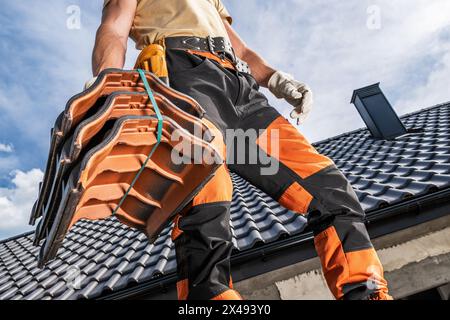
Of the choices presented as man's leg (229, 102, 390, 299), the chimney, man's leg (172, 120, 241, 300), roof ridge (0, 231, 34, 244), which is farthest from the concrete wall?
roof ridge (0, 231, 34, 244)

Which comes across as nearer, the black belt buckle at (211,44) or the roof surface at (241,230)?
the black belt buckle at (211,44)

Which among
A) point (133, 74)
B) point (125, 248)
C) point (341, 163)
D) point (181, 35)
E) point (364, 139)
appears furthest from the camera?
point (364, 139)

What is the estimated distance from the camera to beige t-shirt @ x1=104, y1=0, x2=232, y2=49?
1.59 meters

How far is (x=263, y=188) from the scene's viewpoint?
1502 millimetres

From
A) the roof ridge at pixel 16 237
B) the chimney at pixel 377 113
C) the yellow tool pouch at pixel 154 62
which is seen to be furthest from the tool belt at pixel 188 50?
the roof ridge at pixel 16 237

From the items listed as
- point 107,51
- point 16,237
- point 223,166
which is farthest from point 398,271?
point 16,237

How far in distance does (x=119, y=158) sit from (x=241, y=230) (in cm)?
246

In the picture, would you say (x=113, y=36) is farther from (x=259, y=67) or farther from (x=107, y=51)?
(x=259, y=67)

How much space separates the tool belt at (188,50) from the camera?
1.32m

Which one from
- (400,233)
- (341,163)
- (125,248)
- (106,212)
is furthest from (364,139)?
(106,212)

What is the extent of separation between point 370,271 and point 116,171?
100 centimetres

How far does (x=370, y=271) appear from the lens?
1188 mm

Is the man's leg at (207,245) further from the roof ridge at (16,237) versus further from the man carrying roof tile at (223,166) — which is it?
the roof ridge at (16,237)
